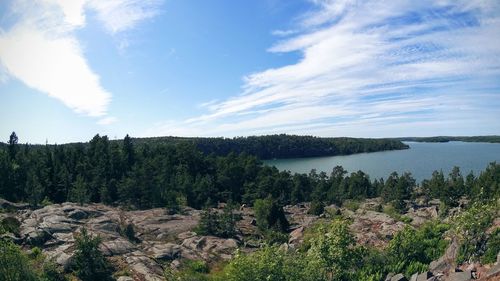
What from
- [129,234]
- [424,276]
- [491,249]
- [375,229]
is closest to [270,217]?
[375,229]

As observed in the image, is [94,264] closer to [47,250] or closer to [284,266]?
[47,250]

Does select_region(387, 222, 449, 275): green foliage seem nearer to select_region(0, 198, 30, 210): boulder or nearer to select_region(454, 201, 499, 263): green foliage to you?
select_region(454, 201, 499, 263): green foliage

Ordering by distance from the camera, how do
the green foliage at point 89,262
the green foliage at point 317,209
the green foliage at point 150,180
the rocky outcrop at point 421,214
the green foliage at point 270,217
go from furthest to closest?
the green foliage at point 317,209 → the green foliage at point 150,180 → the rocky outcrop at point 421,214 → the green foliage at point 270,217 → the green foliage at point 89,262

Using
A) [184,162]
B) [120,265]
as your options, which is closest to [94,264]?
[120,265]

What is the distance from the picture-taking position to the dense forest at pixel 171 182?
73.5 meters

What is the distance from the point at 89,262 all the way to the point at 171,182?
1817 inches

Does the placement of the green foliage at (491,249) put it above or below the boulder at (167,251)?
above

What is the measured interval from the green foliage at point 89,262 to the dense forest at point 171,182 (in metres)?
30.2

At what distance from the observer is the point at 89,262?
36.7 meters

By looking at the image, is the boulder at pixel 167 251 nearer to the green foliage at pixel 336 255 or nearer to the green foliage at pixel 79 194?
the green foliage at pixel 336 255

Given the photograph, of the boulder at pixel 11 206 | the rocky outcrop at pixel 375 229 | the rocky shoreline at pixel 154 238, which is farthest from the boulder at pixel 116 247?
the rocky outcrop at pixel 375 229

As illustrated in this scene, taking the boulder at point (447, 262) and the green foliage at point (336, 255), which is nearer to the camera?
the boulder at point (447, 262)

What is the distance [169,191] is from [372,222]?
38.2 m

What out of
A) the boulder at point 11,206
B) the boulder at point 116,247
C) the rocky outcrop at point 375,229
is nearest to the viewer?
the boulder at point 116,247
